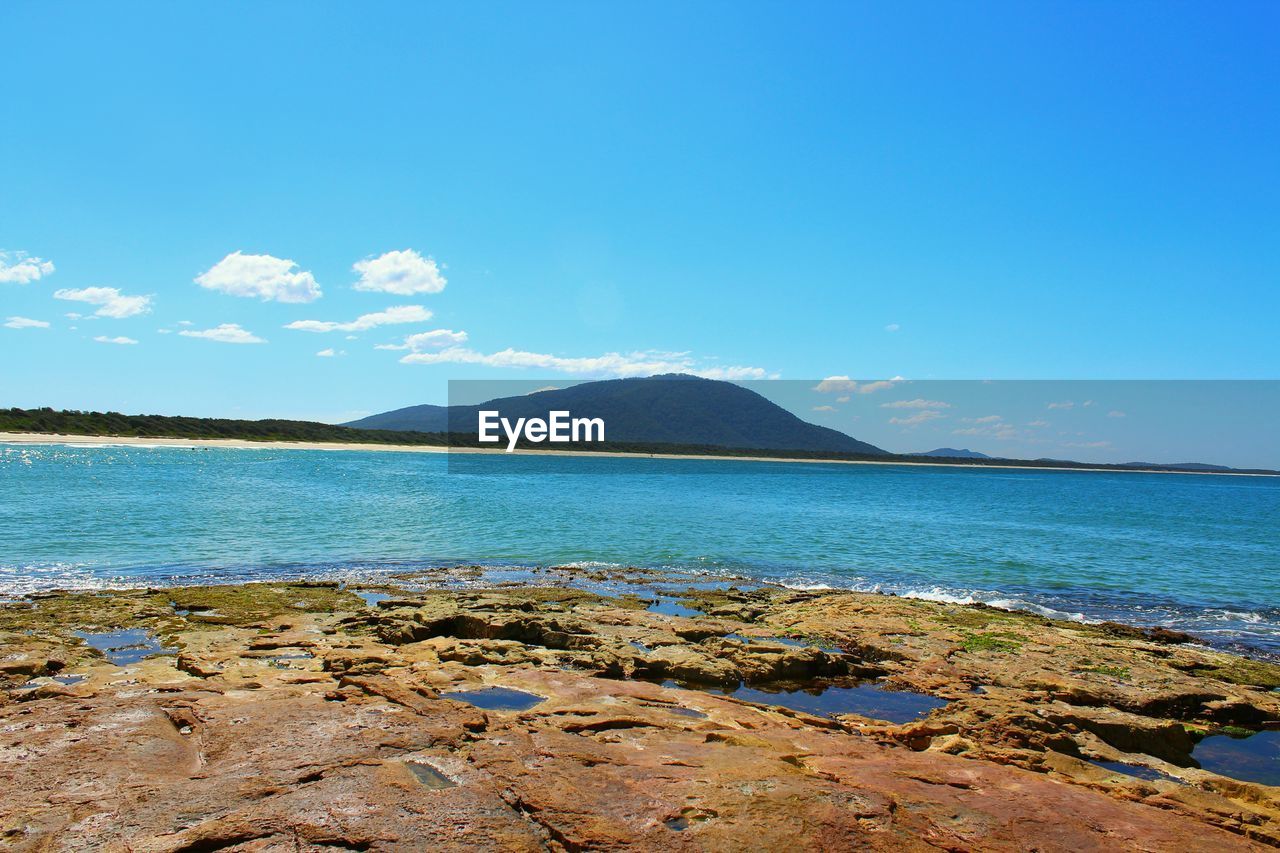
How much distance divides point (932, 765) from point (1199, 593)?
25.0 meters

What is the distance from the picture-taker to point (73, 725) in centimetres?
855

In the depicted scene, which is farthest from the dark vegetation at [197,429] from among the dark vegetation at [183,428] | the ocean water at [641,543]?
the ocean water at [641,543]

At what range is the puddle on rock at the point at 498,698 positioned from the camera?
34.7ft

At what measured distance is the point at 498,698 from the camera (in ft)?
35.9

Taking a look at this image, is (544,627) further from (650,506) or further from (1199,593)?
(650,506)

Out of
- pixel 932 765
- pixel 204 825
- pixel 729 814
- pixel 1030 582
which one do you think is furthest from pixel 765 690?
pixel 1030 582

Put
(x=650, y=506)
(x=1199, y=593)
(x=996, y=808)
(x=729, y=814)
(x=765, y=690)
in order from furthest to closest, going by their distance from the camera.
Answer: (x=650, y=506)
(x=1199, y=593)
(x=765, y=690)
(x=996, y=808)
(x=729, y=814)

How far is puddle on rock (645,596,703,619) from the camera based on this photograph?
19.4 meters

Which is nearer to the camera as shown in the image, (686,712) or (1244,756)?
(686,712)

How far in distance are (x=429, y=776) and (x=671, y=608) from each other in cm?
1328

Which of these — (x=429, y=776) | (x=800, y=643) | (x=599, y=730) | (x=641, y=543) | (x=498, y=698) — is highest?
(x=429, y=776)

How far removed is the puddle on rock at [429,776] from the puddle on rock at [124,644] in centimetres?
804

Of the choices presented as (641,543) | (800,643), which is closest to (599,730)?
(800,643)

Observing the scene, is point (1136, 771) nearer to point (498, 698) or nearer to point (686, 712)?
point (686, 712)
